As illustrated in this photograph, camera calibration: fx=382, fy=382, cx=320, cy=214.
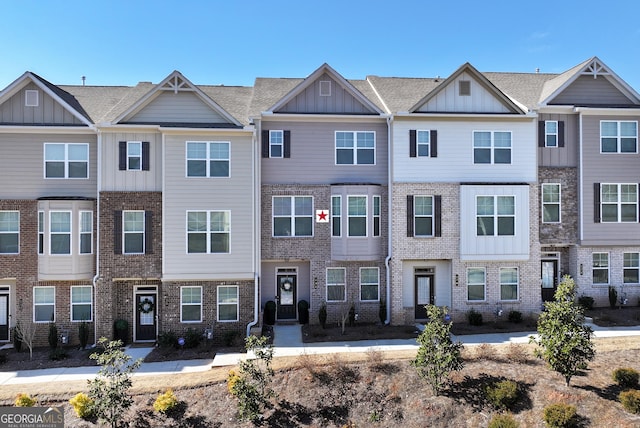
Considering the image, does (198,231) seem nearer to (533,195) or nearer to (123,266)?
(123,266)

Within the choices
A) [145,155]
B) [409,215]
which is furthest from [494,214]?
[145,155]

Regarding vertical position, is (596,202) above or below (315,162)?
below

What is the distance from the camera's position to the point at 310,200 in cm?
1684

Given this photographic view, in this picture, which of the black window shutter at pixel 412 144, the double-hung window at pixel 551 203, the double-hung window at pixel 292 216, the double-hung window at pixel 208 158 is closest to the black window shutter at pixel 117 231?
the double-hung window at pixel 208 158

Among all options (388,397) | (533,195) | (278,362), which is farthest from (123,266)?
(533,195)

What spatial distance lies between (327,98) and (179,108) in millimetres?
6300

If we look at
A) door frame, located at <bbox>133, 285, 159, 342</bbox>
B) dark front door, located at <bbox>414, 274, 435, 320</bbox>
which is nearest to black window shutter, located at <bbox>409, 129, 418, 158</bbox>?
dark front door, located at <bbox>414, 274, 435, 320</bbox>

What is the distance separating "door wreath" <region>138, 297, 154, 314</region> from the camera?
631 inches

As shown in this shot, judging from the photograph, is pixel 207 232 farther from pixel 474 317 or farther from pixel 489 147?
pixel 489 147

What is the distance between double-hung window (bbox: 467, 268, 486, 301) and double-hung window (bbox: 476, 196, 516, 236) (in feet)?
5.59

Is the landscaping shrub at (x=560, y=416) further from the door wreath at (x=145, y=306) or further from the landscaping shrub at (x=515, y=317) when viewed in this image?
the door wreath at (x=145, y=306)

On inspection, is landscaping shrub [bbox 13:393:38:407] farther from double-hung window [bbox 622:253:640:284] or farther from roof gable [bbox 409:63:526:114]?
double-hung window [bbox 622:253:640:284]

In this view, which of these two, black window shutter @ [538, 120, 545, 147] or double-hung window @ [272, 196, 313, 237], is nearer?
double-hung window @ [272, 196, 313, 237]

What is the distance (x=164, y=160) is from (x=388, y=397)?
11.9 meters
